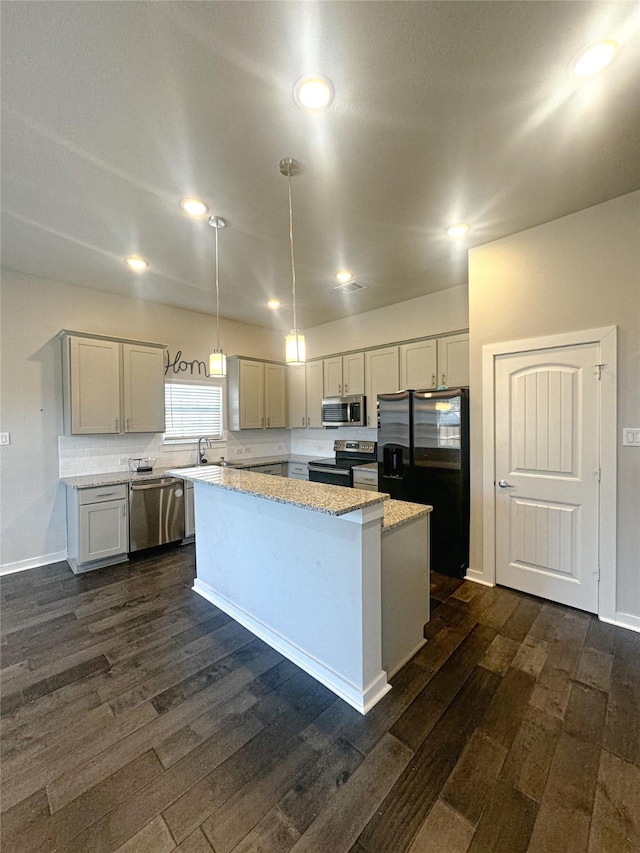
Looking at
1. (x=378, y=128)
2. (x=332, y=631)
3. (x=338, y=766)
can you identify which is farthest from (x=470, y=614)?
(x=378, y=128)

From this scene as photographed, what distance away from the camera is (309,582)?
2021mm

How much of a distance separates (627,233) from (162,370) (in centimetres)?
445

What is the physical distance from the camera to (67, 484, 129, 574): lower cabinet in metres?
3.39

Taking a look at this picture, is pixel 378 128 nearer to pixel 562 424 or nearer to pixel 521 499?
pixel 562 424

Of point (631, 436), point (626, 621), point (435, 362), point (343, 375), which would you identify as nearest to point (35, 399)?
point (343, 375)

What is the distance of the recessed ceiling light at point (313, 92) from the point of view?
5.06 ft

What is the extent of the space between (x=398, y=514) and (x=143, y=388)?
3.34m

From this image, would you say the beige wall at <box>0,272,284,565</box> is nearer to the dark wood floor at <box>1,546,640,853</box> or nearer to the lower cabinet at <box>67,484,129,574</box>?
the lower cabinet at <box>67,484,129,574</box>

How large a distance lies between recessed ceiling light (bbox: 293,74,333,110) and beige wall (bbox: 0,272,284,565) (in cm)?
339

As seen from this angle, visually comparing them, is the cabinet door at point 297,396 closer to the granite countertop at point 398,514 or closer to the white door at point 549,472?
the white door at point 549,472

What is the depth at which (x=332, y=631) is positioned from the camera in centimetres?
191

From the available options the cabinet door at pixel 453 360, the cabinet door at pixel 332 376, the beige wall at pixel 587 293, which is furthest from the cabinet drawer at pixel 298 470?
the beige wall at pixel 587 293

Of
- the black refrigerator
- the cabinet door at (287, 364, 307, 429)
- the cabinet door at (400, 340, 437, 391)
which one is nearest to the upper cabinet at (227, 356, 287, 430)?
the cabinet door at (287, 364, 307, 429)

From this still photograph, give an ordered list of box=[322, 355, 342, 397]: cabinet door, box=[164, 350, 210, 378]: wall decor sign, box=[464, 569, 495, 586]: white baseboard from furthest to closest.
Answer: box=[322, 355, 342, 397]: cabinet door < box=[164, 350, 210, 378]: wall decor sign < box=[464, 569, 495, 586]: white baseboard
